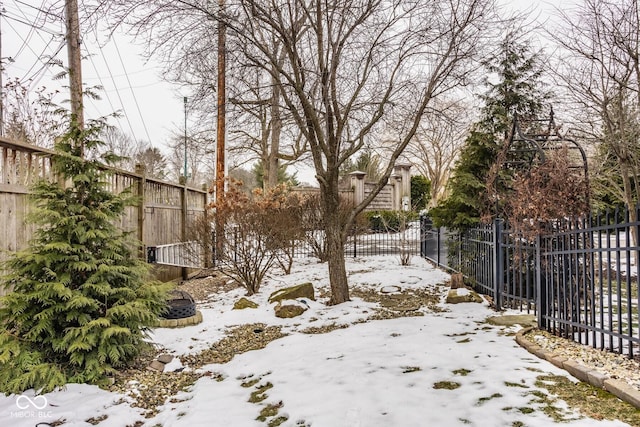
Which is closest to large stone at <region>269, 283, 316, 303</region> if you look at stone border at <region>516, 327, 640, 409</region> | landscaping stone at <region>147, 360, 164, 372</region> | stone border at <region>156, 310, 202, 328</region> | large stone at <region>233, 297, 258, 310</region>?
large stone at <region>233, 297, 258, 310</region>

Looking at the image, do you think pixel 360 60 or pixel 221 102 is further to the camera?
pixel 221 102

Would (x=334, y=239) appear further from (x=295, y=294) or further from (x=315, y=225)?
(x=315, y=225)

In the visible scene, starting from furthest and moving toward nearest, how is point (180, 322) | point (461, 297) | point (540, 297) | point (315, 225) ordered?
1. point (315, 225)
2. point (461, 297)
3. point (180, 322)
4. point (540, 297)

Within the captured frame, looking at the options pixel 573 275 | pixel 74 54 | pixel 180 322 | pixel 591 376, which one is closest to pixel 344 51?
pixel 74 54

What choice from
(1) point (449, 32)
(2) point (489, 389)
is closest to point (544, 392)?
(2) point (489, 389)

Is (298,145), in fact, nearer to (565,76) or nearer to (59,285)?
(565,76)

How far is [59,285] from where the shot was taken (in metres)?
2.99

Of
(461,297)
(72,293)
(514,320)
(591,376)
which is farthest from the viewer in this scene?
(461,297)

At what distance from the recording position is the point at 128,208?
5969mm

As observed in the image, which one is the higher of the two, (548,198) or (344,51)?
(344,51)

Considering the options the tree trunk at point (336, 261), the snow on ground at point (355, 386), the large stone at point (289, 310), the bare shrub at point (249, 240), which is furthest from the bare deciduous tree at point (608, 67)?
the bare shrub at point (249, 240)

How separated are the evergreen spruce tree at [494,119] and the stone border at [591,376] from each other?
3.63 m
